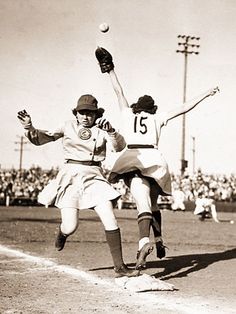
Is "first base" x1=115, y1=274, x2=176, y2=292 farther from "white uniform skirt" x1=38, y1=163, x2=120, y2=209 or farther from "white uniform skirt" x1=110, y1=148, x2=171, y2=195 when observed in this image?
"white uniform skirt" x1=110, y1=148, x2=171, y2=195

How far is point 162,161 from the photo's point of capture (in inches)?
271

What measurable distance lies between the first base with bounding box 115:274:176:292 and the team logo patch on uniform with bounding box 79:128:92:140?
1547 mm

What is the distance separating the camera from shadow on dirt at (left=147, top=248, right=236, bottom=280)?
672cm

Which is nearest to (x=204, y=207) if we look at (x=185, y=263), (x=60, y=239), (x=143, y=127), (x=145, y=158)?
(x=185, y=263)

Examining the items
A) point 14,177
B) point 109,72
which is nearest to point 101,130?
point 109,72

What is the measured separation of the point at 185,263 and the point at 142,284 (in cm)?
238

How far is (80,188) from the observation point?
6.18m

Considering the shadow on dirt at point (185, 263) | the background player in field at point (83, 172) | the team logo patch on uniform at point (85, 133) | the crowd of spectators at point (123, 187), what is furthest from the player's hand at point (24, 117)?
the crowd of spectators at point (123, 187)

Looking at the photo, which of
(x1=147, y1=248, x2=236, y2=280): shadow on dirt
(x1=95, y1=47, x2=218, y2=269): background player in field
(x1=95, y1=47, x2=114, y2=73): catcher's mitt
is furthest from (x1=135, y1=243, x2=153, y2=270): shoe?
(x1=95, y1=47, x2=114, y2=73): catcher's mitt

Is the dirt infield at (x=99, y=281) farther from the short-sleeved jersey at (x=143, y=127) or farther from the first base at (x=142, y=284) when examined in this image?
the short-sleeved jersey at (x=143, y=127)

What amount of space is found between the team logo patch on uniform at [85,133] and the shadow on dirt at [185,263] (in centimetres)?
175

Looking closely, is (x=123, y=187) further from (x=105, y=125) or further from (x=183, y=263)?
(x=105, y=125)

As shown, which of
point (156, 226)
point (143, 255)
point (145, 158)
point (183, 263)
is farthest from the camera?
point (183, 263)

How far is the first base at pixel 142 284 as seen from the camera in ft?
17.9
